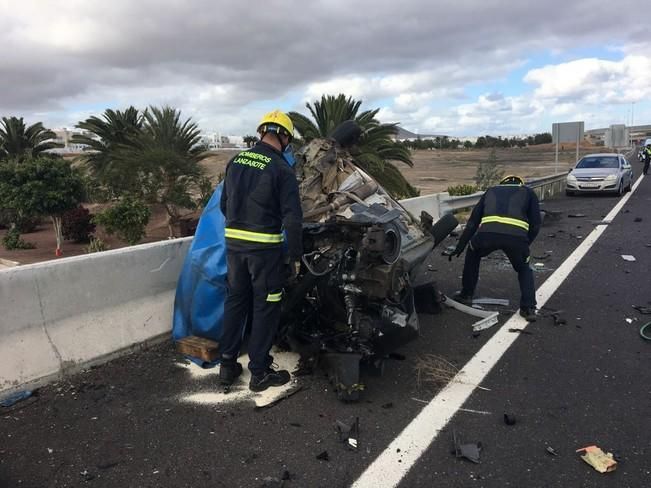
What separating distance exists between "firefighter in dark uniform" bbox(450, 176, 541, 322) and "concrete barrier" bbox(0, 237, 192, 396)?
10.6ft

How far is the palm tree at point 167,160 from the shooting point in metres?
13.7

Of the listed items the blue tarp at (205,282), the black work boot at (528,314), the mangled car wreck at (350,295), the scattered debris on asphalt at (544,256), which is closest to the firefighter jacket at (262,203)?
the mangled car wreck at (350,295)

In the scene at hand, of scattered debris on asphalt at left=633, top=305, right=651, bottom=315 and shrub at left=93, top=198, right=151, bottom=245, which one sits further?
shrub at left=93, top=198, right=151, bottom=245

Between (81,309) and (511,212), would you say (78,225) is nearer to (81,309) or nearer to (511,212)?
(81,309)

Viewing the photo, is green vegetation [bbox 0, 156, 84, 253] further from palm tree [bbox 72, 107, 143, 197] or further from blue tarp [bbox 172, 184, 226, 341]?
blue tarp [bbox 172, 184, 226, 341]

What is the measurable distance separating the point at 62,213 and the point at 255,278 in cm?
1205

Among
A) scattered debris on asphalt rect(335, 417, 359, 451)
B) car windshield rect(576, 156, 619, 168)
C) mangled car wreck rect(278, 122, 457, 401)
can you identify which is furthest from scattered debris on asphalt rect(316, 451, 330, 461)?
car windshield rect(576, 156, 619, 168)

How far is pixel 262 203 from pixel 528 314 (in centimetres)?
315

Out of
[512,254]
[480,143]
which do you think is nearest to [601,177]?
[512,254]

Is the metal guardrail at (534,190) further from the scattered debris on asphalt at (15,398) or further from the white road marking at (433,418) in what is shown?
the scattered debris on asphalt at (15,398)

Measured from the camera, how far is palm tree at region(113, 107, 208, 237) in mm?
13695

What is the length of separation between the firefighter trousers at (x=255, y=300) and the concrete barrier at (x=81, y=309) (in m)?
1.00

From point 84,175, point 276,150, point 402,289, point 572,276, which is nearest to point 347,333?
point 402,289

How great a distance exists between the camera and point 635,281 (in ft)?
21.9
